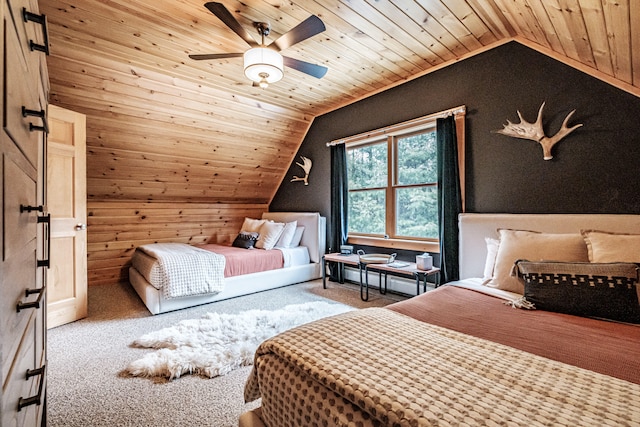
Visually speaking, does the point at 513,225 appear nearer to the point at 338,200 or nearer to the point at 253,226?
the point at 338,200

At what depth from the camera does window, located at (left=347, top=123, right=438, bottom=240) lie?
3562 mm

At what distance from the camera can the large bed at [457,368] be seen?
0.75 meters

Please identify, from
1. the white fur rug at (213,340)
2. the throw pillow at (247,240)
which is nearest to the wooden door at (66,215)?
the white fur rug at (213,340)

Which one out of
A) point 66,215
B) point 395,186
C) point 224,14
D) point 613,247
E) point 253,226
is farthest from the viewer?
point 253,226

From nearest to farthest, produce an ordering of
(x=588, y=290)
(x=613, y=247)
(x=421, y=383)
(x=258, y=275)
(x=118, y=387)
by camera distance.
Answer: (x=421, y=383)
(x=588, y=290)
(x=613, y=247)
(x=118, y=387)
(x=258, y=275)

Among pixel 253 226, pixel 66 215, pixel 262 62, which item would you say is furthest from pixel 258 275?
pixel 262 62

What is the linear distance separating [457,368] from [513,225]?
2.15m

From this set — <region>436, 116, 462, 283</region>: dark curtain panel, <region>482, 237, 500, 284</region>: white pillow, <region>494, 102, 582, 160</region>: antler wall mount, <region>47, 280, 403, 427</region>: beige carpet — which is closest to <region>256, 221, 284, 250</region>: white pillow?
<region>47, 280, 403, 427</region>: beige carpet

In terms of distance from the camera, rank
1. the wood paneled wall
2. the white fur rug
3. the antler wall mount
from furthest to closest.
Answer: the wood paneled wall
the antler wall mount
the white fur rug

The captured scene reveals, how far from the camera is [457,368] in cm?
93

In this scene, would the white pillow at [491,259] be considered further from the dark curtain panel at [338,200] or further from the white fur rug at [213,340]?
the dark curtain panel at [338,200]

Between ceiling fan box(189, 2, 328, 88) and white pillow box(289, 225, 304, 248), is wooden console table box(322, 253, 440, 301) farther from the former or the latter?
ceiling fan box(189, 2, 328, 88)

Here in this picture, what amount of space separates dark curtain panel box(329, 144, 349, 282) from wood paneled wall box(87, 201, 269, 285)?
2.19 meters

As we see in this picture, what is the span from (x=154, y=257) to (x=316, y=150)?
282 centimetres
